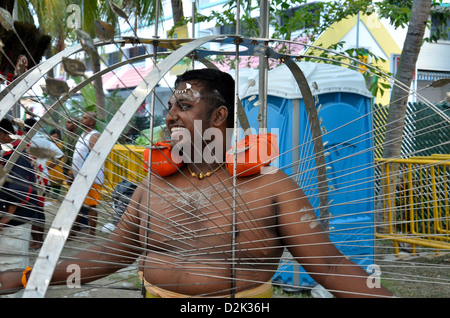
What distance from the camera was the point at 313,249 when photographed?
1.82 metres

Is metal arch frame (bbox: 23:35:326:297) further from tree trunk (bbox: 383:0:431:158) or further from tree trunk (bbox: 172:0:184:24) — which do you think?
tree trunk (bbox: 172:0:184:24)

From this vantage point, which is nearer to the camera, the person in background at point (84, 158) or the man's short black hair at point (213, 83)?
the person in background at point (84, 158)

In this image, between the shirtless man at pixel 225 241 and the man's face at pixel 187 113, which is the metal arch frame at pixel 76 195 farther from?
the man's face at pixel 187 113

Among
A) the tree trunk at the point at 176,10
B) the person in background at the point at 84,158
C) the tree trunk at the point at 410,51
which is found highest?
the tree trunk at the point at 176,10

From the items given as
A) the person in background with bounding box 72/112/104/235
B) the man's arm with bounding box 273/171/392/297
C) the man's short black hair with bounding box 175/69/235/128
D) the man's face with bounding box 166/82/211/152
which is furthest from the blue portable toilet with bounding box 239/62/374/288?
the man's arm with bounding box 273/171/392/297

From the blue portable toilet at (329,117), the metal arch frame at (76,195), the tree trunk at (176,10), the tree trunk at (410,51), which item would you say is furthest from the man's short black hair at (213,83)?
the tree trunk at (176,10)

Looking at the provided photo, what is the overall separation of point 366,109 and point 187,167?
304 centimetres

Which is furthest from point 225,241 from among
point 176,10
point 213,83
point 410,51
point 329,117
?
point 176,10

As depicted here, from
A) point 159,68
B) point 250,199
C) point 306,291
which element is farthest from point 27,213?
point 159,68

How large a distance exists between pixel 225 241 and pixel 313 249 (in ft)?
1.05

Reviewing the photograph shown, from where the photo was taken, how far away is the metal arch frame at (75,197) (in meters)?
1.00

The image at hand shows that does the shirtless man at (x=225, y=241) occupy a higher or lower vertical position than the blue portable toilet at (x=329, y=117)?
lower

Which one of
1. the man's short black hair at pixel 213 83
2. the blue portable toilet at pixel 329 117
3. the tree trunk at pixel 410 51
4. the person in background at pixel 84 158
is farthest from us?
the tree trunk at pixel 410 51

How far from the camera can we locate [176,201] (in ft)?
6.73
